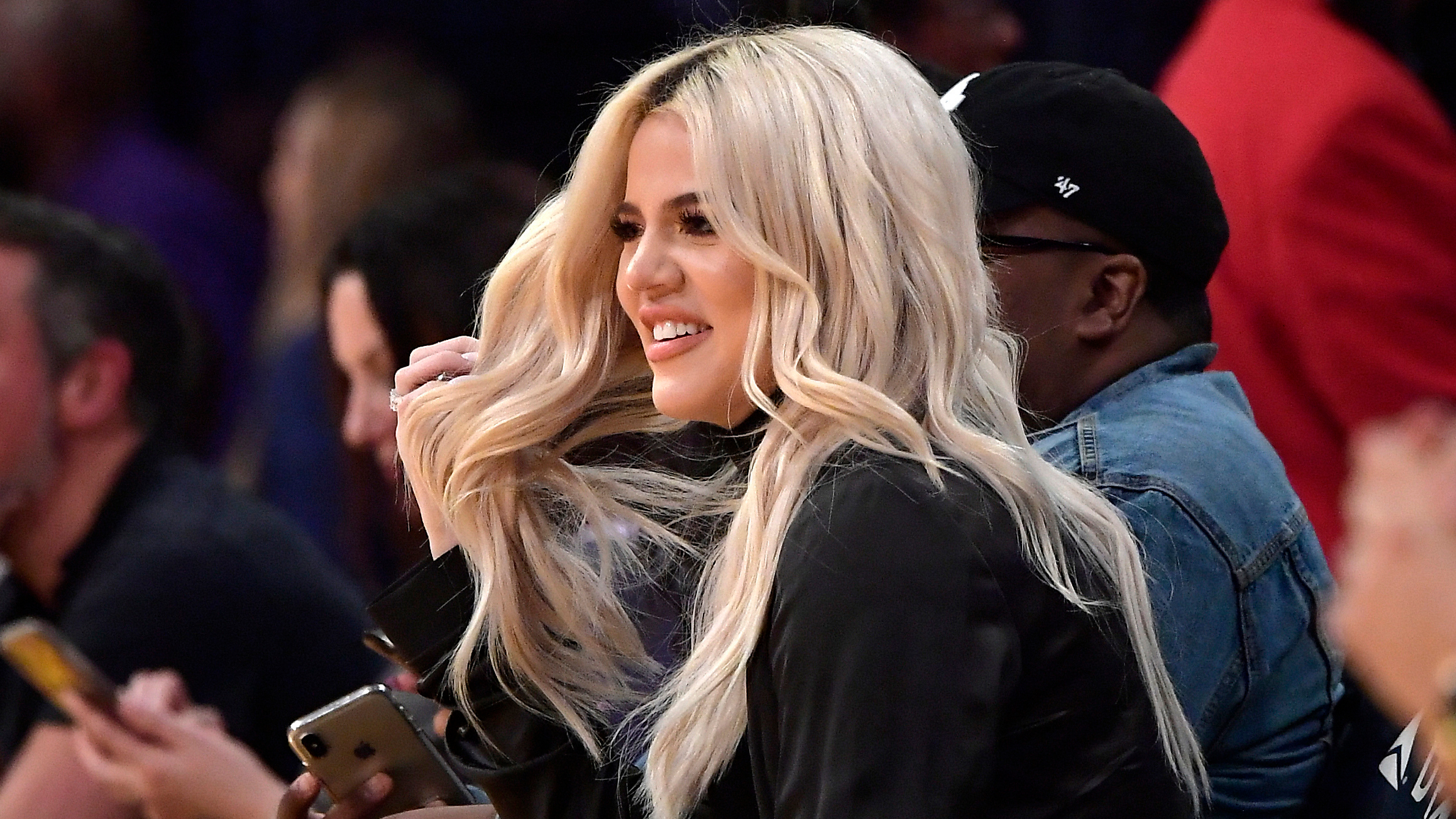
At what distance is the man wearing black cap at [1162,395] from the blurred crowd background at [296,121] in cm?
179

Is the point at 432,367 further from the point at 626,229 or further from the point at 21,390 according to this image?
the point at 21,390

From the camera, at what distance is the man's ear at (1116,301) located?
7.98 ft

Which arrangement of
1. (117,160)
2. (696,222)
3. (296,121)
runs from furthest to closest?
(117,160), (296,121), (696,222)

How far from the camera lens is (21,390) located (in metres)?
3.66

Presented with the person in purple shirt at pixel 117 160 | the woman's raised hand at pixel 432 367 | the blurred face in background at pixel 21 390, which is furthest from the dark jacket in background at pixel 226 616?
the person in purple shirt at pixel 117 160

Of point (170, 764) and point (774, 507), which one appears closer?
point (774, 507)

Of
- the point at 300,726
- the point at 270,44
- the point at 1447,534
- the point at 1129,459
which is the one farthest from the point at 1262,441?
the point at 270,44

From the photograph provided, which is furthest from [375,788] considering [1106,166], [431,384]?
[1106,166]

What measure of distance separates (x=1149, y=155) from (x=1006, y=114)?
178mm

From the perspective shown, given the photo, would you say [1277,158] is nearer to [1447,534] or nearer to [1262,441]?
[1262,441]

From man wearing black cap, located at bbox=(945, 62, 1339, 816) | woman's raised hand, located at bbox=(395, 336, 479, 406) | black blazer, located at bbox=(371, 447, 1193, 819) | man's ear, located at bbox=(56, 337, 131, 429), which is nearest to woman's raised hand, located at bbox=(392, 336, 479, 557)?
woman's raised hand, located at bbox=(395, 336, 479, 406)

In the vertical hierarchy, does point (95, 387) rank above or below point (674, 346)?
below

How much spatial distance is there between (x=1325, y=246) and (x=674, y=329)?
65.3 inches

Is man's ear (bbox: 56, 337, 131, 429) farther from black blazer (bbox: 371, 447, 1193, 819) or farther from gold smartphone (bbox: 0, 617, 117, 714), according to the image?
black blazer (bbox: 371, 447, 1193, 819)
